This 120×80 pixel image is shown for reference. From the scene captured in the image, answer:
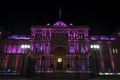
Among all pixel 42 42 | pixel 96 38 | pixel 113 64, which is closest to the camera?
pixel 113 64

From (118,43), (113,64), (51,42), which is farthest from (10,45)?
(118,43)

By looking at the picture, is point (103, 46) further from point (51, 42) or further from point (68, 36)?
point (51, 42)

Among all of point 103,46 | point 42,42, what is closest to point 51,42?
point 42,42

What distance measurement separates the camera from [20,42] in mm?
44344

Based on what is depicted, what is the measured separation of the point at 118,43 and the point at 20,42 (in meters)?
→ 32.5

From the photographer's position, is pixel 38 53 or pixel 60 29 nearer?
pixel 38 53

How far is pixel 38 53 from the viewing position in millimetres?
40906

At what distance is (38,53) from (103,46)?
21.2 m

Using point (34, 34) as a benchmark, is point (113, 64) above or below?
below

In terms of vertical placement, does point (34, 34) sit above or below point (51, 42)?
above

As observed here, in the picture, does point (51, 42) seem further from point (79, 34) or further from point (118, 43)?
point (118, 43)

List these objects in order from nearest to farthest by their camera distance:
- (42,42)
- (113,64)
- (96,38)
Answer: (113,64)
(42,42)
(96,38)

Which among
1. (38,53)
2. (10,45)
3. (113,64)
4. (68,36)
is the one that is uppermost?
(68,36)

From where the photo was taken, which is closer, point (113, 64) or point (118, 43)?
point (113, 64)
